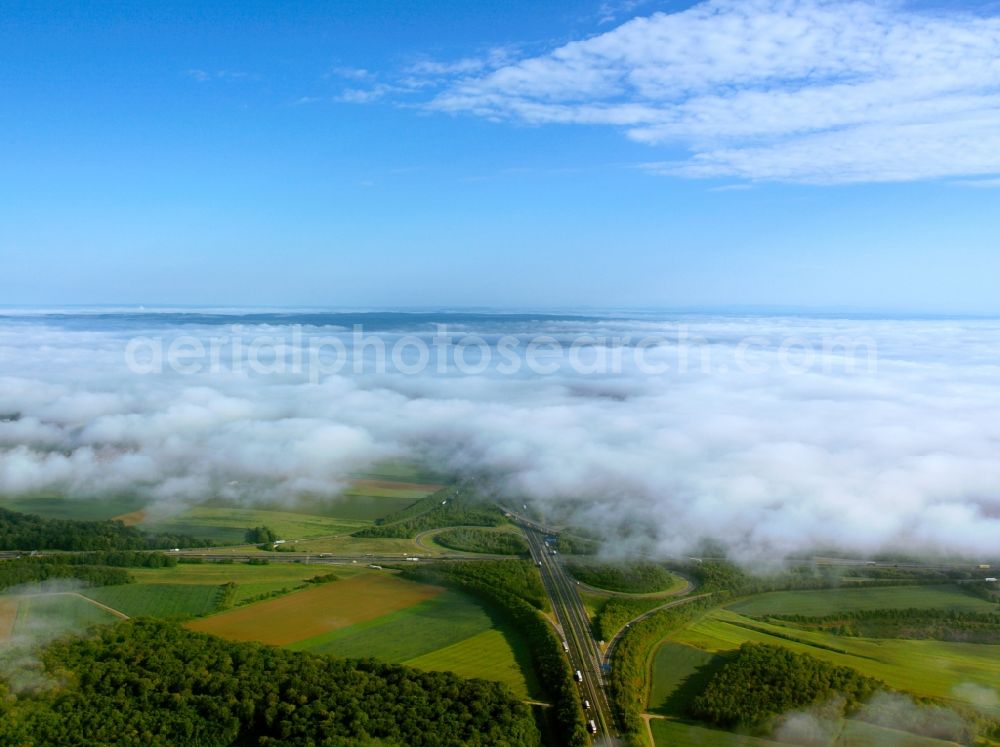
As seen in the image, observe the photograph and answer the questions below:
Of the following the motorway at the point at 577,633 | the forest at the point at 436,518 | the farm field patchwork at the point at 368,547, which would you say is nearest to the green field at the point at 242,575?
the farm field patchwork at the point at 368,547

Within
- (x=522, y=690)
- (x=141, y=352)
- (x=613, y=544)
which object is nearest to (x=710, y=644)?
(x=522, y=690)

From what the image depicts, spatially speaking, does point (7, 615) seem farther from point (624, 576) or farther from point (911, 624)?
point (911, 624)

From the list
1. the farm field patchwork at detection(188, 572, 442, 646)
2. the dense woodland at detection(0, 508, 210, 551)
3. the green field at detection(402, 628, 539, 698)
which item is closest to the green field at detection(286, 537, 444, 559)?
the farm field patchwork at detection(188, 572, 442, 646)

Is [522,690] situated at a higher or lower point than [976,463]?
lower

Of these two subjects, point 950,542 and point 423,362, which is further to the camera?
point 423,362

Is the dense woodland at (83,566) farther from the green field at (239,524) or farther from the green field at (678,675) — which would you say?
the green field at (678,675)

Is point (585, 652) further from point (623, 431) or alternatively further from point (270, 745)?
point (623, 431)

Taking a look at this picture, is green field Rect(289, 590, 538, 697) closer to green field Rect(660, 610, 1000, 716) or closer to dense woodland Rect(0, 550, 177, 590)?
green field Rect(660, 610, 1000, 716)

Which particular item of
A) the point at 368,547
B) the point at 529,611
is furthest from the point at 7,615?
the point at 529,611
